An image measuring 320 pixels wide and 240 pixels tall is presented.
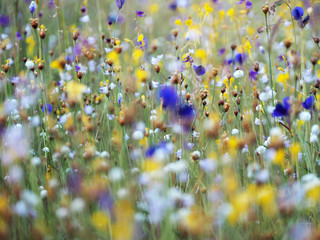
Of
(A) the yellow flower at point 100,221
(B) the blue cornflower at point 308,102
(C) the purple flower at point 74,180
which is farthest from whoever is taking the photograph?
(B) the blue cornflower at point 308,102

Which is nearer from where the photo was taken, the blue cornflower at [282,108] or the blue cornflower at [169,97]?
the blue cornflower at [282,108]

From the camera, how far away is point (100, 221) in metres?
0.85

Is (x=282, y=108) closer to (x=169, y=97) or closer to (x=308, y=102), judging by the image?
(x=308, y=102)

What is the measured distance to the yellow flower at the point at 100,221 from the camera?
2.68ft

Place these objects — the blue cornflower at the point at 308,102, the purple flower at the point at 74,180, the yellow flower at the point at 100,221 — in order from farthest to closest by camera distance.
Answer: the blue cornflower at the point at 308,102
the purple flower at the point at 74,180
the yellow flower at the point at 100,221

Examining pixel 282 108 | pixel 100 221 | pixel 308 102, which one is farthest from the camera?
pixel 308 102

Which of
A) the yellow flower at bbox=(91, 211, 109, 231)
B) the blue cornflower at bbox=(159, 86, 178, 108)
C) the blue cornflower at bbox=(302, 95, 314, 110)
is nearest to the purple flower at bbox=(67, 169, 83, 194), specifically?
the yellow flower at bbox=(91, 211, 109, 231)

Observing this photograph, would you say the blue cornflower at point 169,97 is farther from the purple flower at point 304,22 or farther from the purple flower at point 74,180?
the purple flower at point 304,22

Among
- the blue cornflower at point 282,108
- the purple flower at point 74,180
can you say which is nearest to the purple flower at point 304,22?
the blue cornflower at point 282,108

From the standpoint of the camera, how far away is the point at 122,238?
0.73m

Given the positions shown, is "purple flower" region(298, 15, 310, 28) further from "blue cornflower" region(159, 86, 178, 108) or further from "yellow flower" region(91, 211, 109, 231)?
"yellow flower" region(91, 211, 109, 231)

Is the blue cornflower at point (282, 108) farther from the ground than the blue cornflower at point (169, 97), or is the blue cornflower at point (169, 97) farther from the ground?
the blue cornflower at point (169, 97)

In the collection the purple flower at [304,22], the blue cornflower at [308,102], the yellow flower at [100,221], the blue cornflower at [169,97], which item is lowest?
the yellow flower at [100,221]

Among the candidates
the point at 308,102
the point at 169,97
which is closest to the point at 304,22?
the point at 308,102
